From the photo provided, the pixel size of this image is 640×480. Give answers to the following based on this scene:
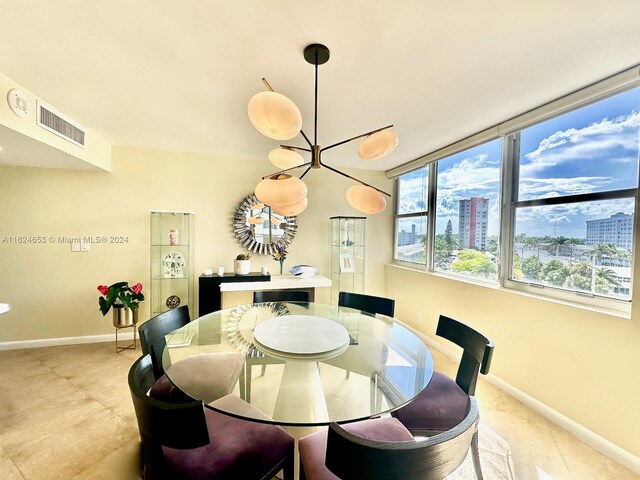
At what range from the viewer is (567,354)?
197 centimetres

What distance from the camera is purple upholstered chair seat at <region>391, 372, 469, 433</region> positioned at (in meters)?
1.37

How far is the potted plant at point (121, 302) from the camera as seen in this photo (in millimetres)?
2941

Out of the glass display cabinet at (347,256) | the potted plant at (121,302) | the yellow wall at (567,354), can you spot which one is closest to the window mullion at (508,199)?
the yellow wall at (567,354)

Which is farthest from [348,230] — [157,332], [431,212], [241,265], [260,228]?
[157,332]

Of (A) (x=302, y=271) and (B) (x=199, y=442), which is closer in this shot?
(B) (x=199, y=442)

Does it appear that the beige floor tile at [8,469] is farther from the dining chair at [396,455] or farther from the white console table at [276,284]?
the dining chair at [396,455]

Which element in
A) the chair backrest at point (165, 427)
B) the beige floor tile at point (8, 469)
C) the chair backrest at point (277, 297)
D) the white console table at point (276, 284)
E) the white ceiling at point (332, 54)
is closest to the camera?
the chair backrest at point (165, 427)

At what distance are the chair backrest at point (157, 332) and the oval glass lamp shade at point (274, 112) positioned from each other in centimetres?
136

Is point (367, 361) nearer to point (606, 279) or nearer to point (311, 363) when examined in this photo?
point (311, 363)

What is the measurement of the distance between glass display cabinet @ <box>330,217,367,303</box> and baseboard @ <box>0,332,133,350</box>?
9.13 ft

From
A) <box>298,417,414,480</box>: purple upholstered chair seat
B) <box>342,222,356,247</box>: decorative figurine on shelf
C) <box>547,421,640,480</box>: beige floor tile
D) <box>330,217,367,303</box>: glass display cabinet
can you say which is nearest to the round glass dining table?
<box>298,417,414,480</box>: purple upholstered chair seat

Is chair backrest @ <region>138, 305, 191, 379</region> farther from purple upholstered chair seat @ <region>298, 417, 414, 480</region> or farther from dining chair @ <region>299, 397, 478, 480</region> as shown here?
dining chair @ <region>299, 397, 478, 480</region>

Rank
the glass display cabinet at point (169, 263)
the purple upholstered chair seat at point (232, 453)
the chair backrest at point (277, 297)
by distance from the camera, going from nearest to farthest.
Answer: the purple upholstered chair seat at point (232, 453) < the chair backrest at point (277, 297) < the glass display cabinet at point (169, 263)

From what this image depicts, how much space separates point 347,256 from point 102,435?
3.04 metres
